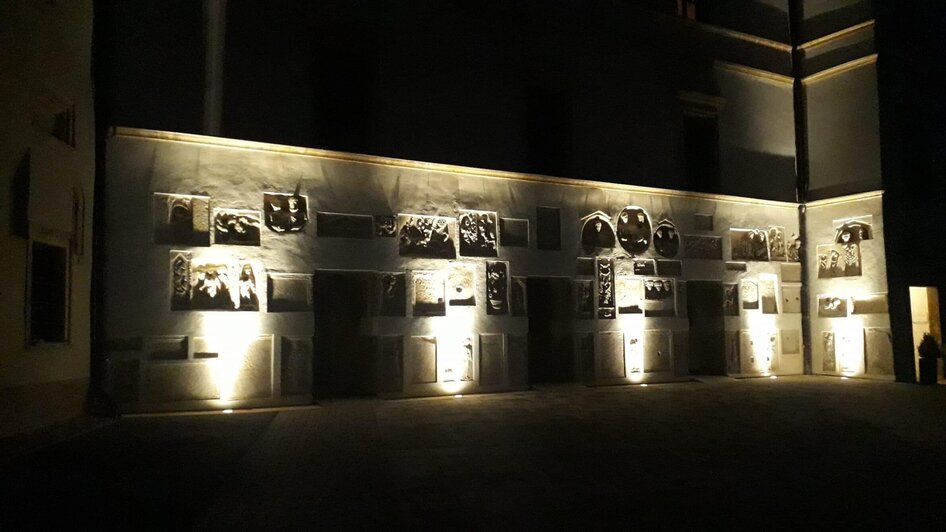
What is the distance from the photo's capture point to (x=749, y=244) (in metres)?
16.1

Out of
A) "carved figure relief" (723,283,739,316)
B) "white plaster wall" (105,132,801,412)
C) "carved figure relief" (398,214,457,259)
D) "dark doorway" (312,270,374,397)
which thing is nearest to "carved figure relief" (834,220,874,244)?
"carved figure relief" (723,283,739,316)

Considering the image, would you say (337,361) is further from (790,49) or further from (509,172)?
(790,49)

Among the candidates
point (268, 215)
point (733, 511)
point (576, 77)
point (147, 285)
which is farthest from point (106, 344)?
point (576, 77)

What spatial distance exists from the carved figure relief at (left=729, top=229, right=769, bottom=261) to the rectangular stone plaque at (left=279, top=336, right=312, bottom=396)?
1105 centimetres

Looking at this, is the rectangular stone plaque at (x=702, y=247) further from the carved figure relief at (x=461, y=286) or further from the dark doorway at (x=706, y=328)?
the carved figure relief at (x=461, y=286)

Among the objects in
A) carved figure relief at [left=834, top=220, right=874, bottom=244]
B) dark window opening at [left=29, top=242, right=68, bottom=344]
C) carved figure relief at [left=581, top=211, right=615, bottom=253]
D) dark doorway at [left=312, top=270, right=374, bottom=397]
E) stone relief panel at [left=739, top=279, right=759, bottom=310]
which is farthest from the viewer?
stone relief panel at [left=739, top=279, right=759, bottom=310]

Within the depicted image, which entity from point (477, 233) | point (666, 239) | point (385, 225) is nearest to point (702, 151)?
point (666, 239)

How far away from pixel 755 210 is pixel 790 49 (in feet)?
16.7

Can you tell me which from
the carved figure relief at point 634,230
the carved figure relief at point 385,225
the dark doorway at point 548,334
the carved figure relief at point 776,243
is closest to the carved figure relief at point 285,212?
the carved figure relief at point 385,225

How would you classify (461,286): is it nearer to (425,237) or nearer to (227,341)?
(425,237)

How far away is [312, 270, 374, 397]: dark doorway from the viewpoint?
12.7 m

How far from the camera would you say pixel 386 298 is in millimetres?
11836

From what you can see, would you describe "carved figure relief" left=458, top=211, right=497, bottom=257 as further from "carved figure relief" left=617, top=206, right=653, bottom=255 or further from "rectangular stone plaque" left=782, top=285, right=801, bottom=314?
"rectangular stone plaque" left=782, top=285, right=801, bottom=314

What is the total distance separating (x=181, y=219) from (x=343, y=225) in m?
2.79
